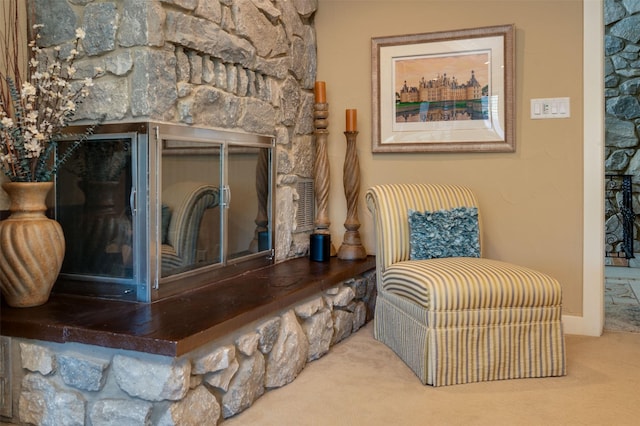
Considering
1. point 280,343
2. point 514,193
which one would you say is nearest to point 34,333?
point 280,343

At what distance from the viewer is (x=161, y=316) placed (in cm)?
188

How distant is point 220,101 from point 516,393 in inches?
68.9

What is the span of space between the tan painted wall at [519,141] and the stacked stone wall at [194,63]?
18.9 inches

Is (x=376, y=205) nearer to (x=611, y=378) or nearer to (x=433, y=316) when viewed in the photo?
(x=433, y=316)

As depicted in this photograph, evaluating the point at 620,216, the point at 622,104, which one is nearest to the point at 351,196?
the point at 620,216

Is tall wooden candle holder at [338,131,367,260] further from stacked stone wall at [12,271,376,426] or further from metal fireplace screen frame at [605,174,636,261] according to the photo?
metal fireplace screen frame at [605,174,636,261]

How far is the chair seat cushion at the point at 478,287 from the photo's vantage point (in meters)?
2.20

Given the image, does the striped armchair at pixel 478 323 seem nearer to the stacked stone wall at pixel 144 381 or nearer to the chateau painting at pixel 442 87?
the stacked stone wall at pixel 144 381

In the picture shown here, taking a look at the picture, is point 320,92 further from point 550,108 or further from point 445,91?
point 550,108

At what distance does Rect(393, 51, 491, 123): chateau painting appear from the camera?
314cm

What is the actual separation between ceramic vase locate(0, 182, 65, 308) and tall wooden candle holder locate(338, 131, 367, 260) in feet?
5.45

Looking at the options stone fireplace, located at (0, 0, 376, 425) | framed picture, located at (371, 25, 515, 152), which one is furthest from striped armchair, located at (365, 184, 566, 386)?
framed picture, located at (371, 25, 515, 152)

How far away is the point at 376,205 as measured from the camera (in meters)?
2.84

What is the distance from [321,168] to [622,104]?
4.06 m
